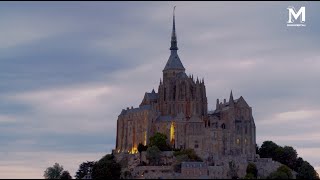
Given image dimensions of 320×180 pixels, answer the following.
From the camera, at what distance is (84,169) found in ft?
565

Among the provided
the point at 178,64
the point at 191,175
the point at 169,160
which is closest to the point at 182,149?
the point at 169,160

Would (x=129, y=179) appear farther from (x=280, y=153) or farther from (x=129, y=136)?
(x=280, y=153)

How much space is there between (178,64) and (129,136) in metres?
23.3

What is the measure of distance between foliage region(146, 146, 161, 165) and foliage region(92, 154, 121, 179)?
6.99 meters

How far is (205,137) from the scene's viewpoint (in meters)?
168

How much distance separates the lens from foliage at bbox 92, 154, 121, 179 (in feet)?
503

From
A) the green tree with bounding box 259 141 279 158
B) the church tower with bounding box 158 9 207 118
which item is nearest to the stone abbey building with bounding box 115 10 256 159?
the church tower with bounding box 158 9 207 118

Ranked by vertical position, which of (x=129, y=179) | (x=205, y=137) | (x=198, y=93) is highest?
(x=198, y=93)

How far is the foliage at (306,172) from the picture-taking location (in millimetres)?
164750

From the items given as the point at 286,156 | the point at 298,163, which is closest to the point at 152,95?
the point at 286,156

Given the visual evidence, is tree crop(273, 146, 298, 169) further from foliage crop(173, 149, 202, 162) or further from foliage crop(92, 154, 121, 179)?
foliage crop(92, 154, 121, 179)

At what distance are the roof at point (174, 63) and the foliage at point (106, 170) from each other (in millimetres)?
35857

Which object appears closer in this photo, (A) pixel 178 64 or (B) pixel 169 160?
(B) pixel 169 160

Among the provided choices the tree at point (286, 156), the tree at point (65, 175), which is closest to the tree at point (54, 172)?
the tree at point (65, 175)
